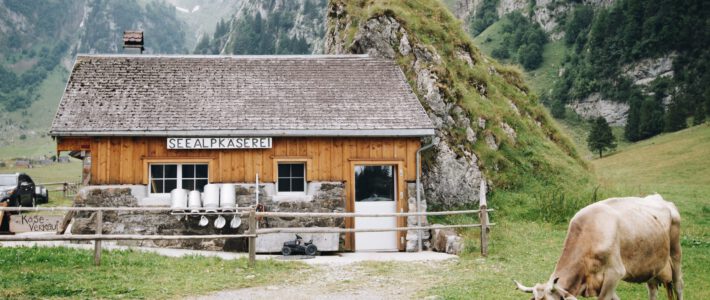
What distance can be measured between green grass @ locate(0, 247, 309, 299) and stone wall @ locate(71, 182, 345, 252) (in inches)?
93.6

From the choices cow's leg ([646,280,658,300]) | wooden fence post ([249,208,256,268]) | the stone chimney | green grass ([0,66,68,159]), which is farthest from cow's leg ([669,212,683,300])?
green grass ([0,66,68,159])

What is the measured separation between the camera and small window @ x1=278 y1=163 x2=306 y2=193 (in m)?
16.8

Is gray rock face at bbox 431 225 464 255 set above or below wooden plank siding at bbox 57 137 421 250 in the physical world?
below

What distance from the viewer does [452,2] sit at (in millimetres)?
188375

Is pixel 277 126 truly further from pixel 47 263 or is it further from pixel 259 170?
pixel 47 263

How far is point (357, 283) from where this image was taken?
11.0m

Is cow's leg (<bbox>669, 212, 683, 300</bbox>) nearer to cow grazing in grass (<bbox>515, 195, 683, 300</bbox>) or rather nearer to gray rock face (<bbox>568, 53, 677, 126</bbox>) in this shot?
cow grazing in grass (<bbox>515, 195, 683, 300</bbox>)

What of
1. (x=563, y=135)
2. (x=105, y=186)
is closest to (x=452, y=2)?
(x=563, y=135)

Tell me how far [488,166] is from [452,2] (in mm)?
176422

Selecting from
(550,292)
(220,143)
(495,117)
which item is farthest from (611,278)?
(495,117)

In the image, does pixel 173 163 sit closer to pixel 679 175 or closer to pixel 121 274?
pixel 121 274

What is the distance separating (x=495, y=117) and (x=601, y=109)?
8775 centimetres

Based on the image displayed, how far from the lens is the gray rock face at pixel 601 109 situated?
97375 millimetres

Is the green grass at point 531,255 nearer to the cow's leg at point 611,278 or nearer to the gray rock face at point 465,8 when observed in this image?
the cow's leg at point 611,278
